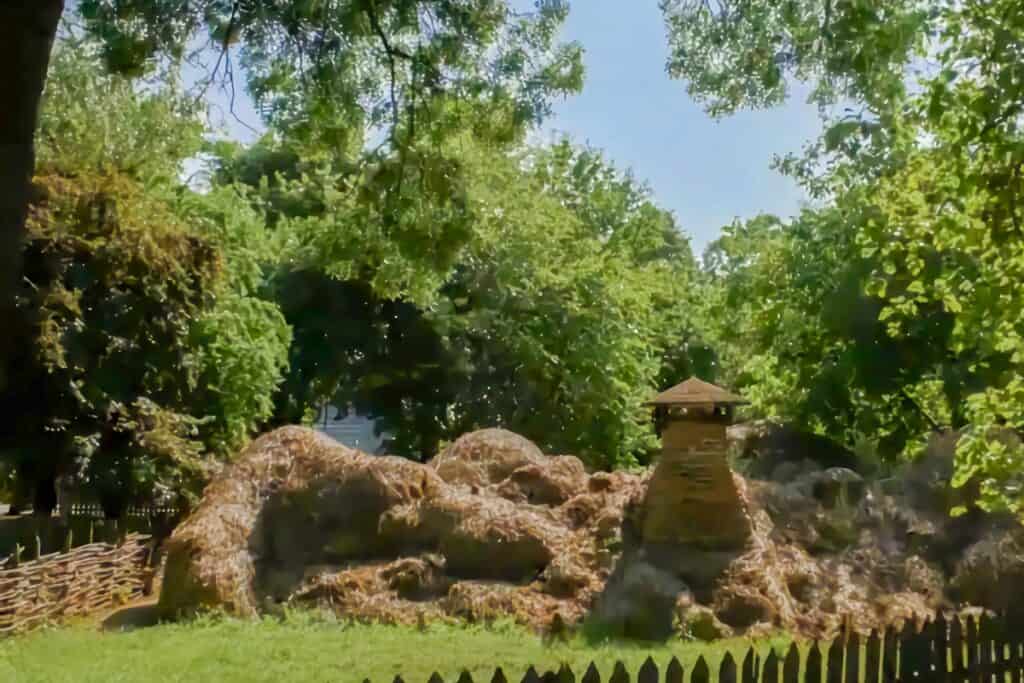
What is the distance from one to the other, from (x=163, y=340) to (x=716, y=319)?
1479 centimetres

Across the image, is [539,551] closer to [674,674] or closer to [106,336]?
[106,336]

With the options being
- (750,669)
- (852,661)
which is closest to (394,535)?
(852,661)

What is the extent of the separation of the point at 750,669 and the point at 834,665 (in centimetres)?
64

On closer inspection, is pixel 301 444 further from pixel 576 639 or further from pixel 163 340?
pixel 576 639

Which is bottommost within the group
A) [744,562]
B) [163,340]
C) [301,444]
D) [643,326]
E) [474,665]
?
[474,665]

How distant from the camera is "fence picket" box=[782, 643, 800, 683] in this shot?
591cm

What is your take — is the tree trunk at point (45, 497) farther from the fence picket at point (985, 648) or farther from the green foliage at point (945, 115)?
the fence picket at point (985, 648)

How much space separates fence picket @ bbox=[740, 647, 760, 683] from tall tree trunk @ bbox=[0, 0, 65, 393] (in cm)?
379

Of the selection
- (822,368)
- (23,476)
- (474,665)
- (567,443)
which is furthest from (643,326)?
(474,665)

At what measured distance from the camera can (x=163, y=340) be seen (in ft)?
59.4

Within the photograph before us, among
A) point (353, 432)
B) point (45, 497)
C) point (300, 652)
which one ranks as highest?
point (353, 432)

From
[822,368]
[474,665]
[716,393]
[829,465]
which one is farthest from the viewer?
[822,368]

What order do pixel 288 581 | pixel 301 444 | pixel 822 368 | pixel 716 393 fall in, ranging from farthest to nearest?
pixel 822 368 → pixel 301 444 → pixel 288 581 → pixel 716 393

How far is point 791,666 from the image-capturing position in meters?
5.92
